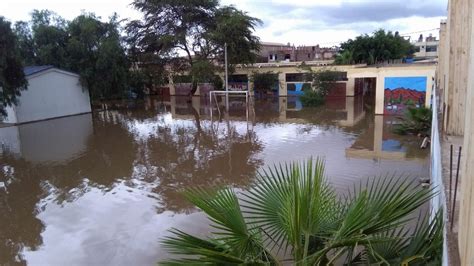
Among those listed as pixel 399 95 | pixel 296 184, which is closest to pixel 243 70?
pixel 399 95

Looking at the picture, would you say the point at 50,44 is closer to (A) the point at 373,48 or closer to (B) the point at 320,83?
(B) the point at 320,83

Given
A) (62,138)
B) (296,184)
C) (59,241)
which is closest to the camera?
(296,184)

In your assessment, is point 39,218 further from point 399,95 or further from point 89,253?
point 399,95

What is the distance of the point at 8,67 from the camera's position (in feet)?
49.1

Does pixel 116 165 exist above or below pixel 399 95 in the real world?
below

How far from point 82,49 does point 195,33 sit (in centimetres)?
895

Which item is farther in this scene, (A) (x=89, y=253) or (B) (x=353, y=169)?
(B) (x=353, y=169)

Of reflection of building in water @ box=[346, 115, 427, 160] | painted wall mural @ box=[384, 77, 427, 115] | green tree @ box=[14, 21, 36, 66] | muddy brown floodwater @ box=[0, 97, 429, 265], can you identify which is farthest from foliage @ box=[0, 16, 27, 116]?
painted wall mural @ box=[384, 77, 427, 115]

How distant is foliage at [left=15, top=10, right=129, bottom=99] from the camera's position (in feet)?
76.4

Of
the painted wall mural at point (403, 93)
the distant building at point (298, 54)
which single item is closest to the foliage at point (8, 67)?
the painted wall mural at point (403, 93)

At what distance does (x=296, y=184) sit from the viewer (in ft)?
8.96

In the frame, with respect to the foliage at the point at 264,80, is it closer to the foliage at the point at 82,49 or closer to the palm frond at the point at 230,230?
the foliage at the point at 82,49

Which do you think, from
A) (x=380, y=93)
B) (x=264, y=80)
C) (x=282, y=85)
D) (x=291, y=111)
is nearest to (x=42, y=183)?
(x=291, y=111)

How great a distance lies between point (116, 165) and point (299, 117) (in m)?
11.1
